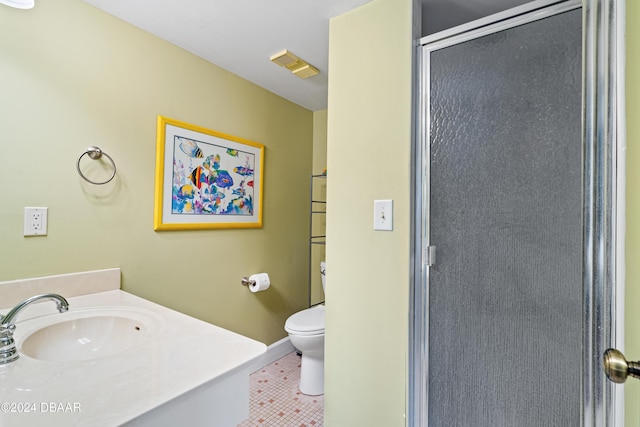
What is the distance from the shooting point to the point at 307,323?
1927 millimetres

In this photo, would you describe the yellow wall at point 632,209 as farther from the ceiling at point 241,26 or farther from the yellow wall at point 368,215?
the ceiling at point 241,26

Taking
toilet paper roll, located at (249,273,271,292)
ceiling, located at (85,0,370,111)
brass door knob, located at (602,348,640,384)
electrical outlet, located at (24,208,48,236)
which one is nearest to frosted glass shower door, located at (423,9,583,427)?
brass door knob, located at (602,348,640,384)

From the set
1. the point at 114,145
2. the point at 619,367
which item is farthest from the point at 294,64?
the point at 619,367

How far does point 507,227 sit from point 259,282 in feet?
5.31

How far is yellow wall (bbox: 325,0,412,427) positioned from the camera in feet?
4.00

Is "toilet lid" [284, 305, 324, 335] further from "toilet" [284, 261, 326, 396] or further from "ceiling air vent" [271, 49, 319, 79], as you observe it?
"ceiling air vent" [271, 49, 319, 79]

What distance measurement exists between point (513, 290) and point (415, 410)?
2.05 ft

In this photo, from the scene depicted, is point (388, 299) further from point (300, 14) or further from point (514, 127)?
point (300, 14)

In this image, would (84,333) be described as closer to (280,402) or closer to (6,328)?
(6,328)

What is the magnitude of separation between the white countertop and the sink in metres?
0.05

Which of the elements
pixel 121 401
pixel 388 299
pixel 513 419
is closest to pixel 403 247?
pixel 388 299

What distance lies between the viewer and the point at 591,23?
0.61 m

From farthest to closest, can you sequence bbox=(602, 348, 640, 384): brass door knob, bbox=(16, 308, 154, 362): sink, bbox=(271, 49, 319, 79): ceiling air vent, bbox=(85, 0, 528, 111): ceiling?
bbox=(271, 49, 319, 79): ceiling air vent < bbox=(85, 0, 528, 111): ceiling < bbox=(16, 308, 154, 362): sink < bbox=(602, 348, 640, 384): brass door knob

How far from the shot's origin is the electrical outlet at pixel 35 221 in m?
1.19
